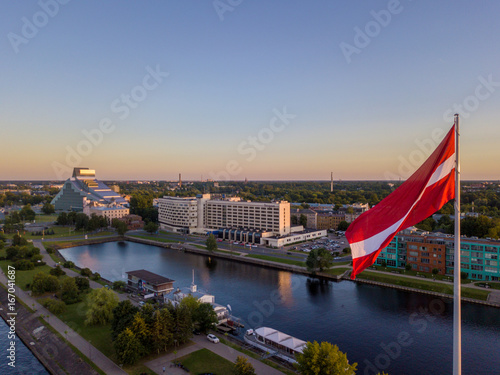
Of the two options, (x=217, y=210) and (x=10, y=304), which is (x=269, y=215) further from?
(x=10, y=304)

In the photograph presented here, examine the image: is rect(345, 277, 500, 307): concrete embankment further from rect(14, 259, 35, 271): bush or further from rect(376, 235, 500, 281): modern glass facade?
rect(14, 259, 35, 271): bush

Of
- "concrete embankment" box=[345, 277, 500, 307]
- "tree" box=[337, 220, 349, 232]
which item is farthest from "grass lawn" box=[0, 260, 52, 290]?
"tree" box=[337, 220, 349, 232]

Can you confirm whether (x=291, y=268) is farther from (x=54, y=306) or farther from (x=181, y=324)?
(x=54, y=306)

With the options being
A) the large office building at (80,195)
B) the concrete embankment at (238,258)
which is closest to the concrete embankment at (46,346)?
the concrete embankment at (238,258)

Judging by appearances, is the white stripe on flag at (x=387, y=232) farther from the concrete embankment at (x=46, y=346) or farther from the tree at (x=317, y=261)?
the tree at (x=317, y=261)

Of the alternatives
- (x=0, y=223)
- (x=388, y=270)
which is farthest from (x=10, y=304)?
(x=0, y=223)
